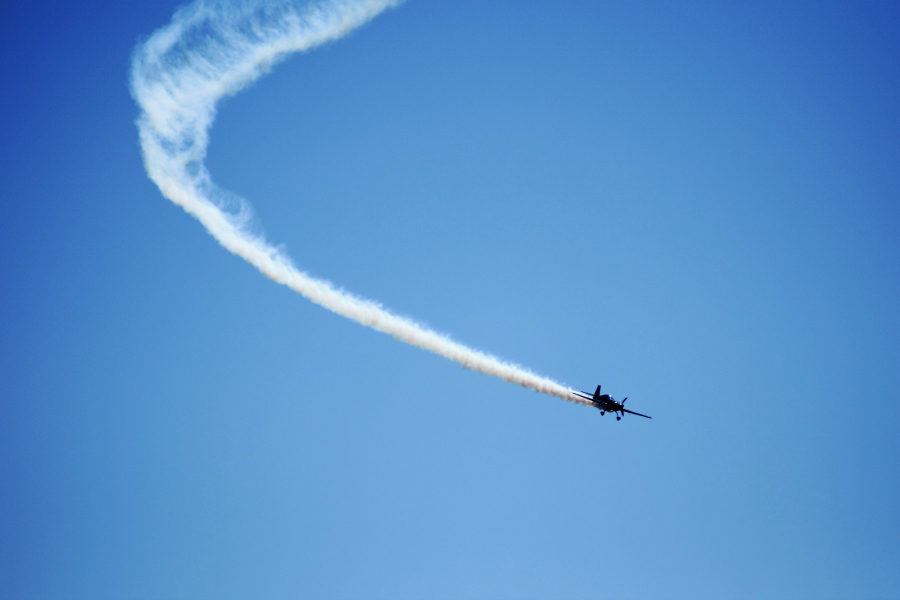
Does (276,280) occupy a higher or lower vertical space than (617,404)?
lower

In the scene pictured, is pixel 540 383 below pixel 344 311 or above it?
above

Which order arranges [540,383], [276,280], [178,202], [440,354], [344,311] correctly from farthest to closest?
[540,383], [440,354], [344,311], [276,280], [178,202]

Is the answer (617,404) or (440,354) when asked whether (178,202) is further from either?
(617,404)

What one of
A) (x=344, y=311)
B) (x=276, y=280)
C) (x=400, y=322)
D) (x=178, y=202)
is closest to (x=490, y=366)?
(x=400, y=322)

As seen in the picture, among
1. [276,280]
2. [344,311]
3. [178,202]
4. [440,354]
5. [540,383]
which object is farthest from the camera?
[540,383]

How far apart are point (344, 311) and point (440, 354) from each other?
24.9 ft

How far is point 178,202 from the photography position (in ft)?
134

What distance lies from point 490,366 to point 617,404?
37.7 feet

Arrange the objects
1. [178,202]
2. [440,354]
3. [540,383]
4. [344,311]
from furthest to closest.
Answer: [540,383] → [440,354] → [344,311] → [178,202]

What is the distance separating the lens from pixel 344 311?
4803 centimetres

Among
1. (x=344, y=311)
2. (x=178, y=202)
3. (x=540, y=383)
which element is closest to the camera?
(x=178, y=202)

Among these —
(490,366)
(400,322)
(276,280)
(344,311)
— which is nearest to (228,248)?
(276,280)

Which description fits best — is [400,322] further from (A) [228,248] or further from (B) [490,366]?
(A) [228,248]

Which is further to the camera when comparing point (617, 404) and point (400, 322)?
point (617, 404)
